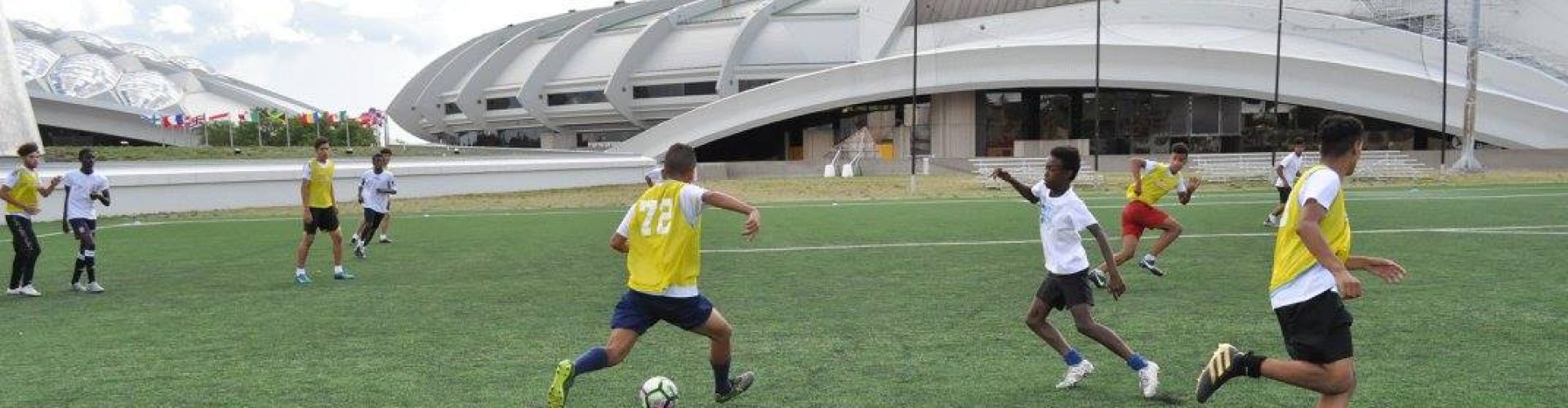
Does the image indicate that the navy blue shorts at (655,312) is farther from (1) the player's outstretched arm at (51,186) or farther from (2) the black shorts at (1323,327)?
(1) the player's outstretched arm at (51,186)

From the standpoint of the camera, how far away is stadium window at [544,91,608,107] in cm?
7181

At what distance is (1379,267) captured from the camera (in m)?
4.86

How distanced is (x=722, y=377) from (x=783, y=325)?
293cm

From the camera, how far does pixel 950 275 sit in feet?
41.0

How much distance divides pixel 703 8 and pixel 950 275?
68.4m

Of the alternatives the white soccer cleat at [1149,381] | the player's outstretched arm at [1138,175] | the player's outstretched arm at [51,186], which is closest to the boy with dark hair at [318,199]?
the player's outstretched arm at [51,186]

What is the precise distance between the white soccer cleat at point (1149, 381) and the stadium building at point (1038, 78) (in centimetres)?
3607

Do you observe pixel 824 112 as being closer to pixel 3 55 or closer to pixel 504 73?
pixel 504 73

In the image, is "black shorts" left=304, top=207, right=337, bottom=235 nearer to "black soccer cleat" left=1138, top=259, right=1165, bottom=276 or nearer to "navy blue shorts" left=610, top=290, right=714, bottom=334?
"navy blue shorts" left=610, top=290, right=714, bottom=334

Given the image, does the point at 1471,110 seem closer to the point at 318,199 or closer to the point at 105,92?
the point at 318,199

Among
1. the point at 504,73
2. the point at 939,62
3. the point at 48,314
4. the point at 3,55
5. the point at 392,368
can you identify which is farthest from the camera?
the point at 504,73

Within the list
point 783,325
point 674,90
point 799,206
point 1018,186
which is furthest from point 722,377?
point 674,90

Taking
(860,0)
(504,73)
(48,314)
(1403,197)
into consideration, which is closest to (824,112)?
(860,0)

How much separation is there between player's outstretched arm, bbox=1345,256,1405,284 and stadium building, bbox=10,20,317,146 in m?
70.9
